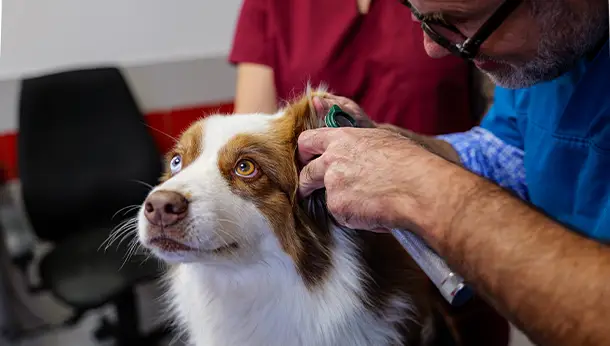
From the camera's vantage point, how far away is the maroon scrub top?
1356mm

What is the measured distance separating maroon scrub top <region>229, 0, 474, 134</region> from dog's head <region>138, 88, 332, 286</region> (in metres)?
0.44

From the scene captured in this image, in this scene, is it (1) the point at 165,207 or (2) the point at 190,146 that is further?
(2) the point at 190,146

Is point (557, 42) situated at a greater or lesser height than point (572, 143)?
greater

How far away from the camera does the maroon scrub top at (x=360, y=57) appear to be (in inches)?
53.4

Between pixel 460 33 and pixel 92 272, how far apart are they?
4.93ft

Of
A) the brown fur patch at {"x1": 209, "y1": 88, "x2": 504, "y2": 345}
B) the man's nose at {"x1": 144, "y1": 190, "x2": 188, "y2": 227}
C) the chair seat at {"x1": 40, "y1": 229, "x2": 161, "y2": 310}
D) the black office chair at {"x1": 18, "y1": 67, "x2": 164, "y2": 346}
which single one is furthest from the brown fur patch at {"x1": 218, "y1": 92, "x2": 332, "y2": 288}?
the black office chair at {"x1": 18, "y1": 67, "x2": 164, "y2": 346}

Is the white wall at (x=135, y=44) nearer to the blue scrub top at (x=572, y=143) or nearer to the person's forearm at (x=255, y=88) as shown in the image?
the person's forearm at (x=255, y=88)

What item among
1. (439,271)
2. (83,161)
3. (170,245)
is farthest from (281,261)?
(83,161)

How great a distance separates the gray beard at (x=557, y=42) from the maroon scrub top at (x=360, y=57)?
0.48 metres

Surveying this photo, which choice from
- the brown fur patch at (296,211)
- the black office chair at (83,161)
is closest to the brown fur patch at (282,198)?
the brown fur patch at (296,211)

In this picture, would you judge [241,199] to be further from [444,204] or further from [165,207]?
[444,204]

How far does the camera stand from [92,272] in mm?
1867

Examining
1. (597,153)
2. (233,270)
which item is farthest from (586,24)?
(233,270)

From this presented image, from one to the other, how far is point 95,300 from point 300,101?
1223 mm
